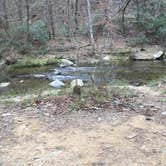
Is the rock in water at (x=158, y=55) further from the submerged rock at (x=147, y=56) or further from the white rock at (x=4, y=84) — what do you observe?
the white rock at (x=4, y=84)

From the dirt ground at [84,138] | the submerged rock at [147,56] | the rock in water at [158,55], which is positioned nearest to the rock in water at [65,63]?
the submerged rock at [147,56]

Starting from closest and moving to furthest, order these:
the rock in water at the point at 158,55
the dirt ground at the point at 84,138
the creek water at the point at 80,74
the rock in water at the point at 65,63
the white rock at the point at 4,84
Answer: the dirt ground at the point at 84,138, the creek water at the point at 80,74, the white rock at the point at 4,84, the rock in water at the point at 65,63, the rock in water at the point at 158,55

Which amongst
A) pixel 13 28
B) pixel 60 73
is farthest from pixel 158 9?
pixel 60 73

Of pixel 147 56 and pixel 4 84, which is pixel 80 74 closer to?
pixel 4 84

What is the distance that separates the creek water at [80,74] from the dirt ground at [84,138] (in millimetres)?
4758

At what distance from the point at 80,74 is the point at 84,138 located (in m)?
8.95

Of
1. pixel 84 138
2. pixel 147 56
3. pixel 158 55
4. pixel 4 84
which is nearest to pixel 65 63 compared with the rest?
pixel 147 56

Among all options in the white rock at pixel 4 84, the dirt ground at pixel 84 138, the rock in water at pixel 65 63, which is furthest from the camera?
the rock in water at pixel 65 63

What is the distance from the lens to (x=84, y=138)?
5414mm

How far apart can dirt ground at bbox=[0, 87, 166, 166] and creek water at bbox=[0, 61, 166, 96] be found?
15.6 feet

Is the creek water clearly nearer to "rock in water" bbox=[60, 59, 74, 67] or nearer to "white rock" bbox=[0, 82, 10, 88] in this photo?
"white rock" bbox=[0, 82, 10, 88]

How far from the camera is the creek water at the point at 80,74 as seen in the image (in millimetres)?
12133

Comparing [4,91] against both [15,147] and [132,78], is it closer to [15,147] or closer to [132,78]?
[132,78]

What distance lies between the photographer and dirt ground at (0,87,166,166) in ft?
15.5
